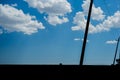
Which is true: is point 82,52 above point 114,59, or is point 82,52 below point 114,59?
above

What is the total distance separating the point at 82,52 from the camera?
1806 centimetres
